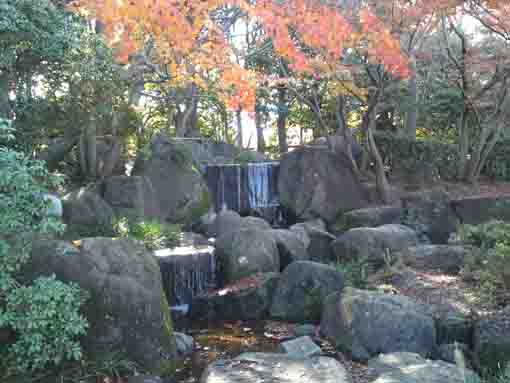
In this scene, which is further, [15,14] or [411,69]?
[411,69]

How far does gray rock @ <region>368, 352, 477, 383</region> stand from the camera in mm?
4270

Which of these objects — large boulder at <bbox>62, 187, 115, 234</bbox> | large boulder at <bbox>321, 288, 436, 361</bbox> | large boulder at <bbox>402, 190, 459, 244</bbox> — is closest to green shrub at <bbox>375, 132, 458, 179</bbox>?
A: large boulder at <bbox>402, 190, 459, 244</bbox>

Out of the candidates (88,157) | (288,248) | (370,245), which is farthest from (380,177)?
(88,157)

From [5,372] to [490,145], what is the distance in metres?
16.2

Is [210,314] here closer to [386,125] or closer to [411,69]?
[411,69]

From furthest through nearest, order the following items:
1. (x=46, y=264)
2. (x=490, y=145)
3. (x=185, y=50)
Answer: (x=490, y=145), (x=185, y=50), (x=46, y=264)

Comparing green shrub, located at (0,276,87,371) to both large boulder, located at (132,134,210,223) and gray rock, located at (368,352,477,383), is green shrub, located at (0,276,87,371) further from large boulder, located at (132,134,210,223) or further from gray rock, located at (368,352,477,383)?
large boulder, located at (132,134,210,223)

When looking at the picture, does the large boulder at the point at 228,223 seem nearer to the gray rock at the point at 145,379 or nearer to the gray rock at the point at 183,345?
the gray rock at the point at 183,345

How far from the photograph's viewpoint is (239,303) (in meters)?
8.27

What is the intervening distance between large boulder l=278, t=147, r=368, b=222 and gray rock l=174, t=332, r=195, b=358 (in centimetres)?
931

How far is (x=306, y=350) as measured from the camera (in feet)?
20.5

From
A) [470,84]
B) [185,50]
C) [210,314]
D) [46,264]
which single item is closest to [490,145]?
[470,84]

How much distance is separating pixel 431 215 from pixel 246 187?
5809mm

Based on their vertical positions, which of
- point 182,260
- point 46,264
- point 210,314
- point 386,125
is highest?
point 386,125
